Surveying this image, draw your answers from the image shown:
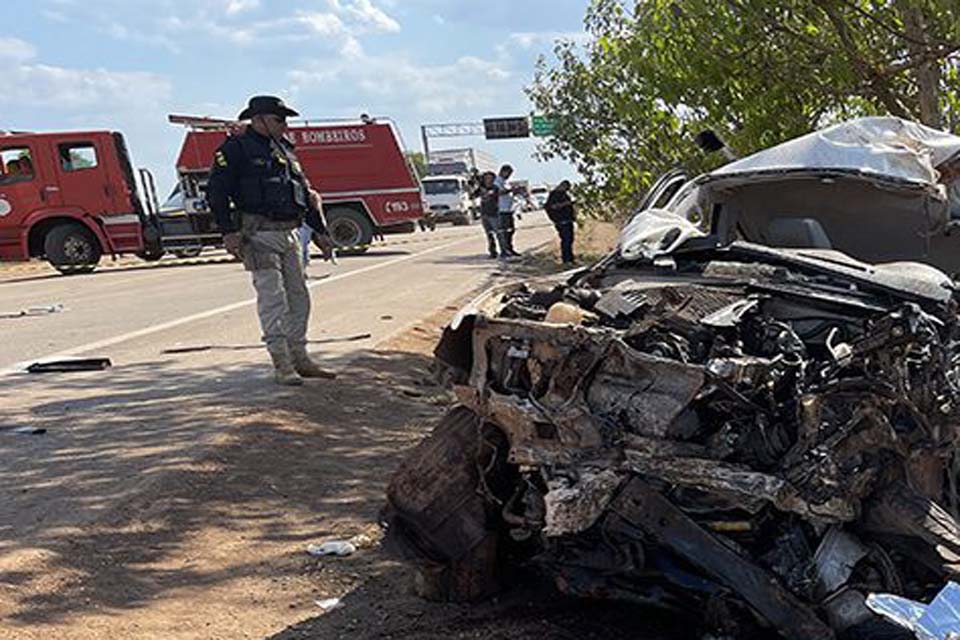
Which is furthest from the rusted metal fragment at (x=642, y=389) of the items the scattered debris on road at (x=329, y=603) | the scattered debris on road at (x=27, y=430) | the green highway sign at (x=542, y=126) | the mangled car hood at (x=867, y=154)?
the green highway sign at (x=542, y=126)

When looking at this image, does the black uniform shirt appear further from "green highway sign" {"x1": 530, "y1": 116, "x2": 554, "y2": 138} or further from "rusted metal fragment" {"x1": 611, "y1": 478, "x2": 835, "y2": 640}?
"green highway sign" {"x1": 530, "y1": 116, "x2": 554, "y2": 138}

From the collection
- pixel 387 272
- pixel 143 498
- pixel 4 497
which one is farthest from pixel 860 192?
pixel 387 272

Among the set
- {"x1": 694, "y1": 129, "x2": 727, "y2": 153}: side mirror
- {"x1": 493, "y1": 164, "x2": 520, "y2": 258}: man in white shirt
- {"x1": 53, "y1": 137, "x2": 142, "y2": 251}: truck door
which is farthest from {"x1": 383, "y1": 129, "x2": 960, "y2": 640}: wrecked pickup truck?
{"x1": 53, "y1": 137, "x2": 142, "y2": 251}: truck door

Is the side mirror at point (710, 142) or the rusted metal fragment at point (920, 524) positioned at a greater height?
the side mirror at point (710, 142)

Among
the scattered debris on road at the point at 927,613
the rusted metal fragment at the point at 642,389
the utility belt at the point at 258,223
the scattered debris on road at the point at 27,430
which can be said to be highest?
the utility belt at the point at 258,223

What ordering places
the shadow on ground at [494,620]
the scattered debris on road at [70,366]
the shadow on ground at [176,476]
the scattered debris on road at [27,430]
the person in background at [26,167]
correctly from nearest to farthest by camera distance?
1. the shadow on ground at [494,620]
2. the shadow on ground at [176,476]
3. the scattered debris on road at [27,430]
4. the scattered debris on road at [70,366]
5. the person in background at [26,167]

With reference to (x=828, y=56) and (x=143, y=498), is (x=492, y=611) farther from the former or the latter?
(x=828, y=56)

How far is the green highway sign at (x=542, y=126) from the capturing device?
26130 mm

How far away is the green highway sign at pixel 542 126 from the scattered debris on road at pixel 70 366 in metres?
18.4

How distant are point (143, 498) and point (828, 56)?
725 cm

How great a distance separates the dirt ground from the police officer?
1.15 m

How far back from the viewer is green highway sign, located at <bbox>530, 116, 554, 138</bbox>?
2613 cm

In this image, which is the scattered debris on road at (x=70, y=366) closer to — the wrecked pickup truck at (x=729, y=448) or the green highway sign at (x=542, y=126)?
the wrecked pickup truck at (x=729, y=448)

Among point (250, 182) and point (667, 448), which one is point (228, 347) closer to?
point (250, 182)
